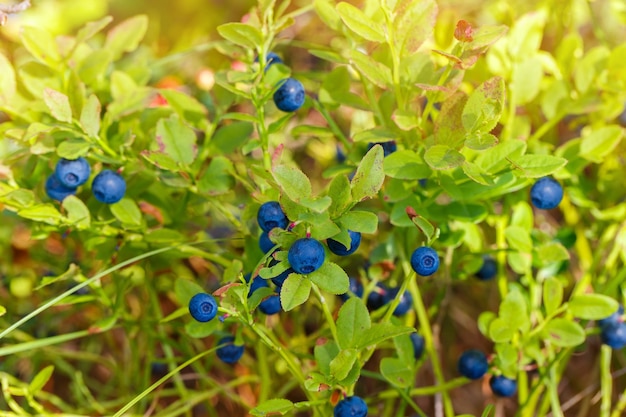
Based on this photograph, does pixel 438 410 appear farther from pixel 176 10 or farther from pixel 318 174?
pixel 176 10

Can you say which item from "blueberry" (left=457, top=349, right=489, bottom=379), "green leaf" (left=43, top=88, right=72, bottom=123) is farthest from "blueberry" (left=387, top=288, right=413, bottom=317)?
"green leaf" (left=43, top=88, right=72, bottom=123)

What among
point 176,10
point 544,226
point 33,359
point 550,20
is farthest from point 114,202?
point 176,10

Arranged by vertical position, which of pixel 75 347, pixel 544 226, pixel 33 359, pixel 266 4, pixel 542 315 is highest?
pixel 266 4

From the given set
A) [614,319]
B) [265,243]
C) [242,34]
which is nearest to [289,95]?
[242,34]

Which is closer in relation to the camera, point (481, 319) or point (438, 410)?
point (481, 319)

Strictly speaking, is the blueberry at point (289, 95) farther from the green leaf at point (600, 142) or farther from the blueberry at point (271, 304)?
the green leaf at point (600, 142)

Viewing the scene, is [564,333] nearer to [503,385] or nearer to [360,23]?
[503,385]

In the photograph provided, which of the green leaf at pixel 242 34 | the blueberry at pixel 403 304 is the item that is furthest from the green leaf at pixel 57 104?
the blueberry at pixel 403 304
